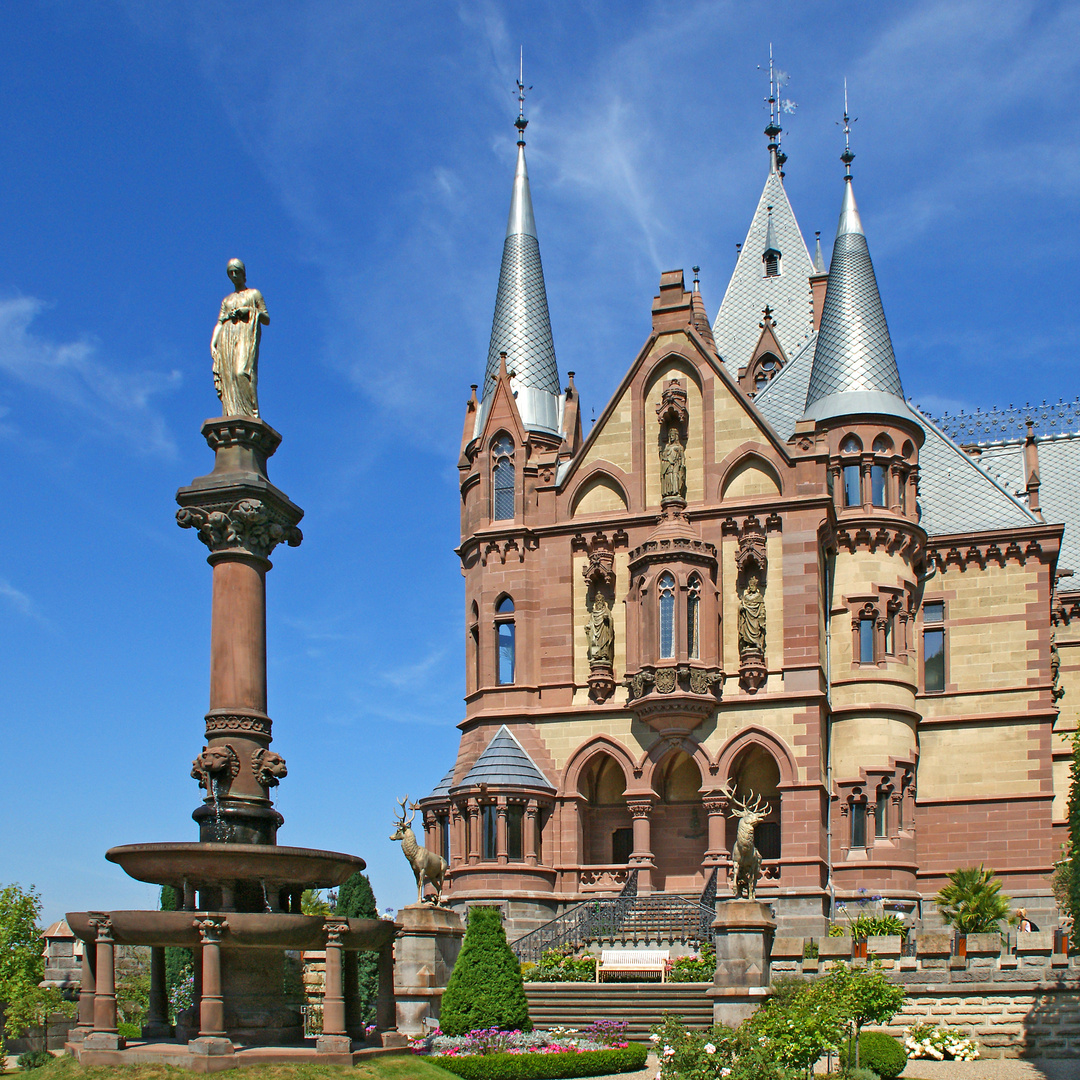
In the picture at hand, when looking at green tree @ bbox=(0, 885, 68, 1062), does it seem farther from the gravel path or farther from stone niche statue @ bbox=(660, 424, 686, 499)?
stone niche statue @ bbox=(660, 424, 686, 499)

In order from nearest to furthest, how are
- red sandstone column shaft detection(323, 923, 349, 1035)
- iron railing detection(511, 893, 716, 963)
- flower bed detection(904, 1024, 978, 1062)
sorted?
1. red sandstone column shaft detection(323, 923, 349, 1035)
2. flower bed detection(904, 1024, 978, 1062)
3. iron railing detection(511, 893, 716, 963)

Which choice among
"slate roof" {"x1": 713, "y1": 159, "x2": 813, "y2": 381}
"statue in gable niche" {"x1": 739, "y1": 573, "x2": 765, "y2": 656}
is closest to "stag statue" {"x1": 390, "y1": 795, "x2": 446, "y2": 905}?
"statue in gable niche" {"x1": 739, "y1": 573, "x2": 765, "y2": 656}

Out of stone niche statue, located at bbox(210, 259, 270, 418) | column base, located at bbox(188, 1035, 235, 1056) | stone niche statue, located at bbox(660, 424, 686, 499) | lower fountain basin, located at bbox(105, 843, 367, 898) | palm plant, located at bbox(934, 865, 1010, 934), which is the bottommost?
palm plant, located at bbox(934, 865, 1010, 934)

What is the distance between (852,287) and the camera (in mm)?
47219

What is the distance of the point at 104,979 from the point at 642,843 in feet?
85.0

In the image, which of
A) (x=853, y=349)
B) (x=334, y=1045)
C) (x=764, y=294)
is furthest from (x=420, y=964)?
(x=764, y=294)

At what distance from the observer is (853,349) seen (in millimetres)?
46094

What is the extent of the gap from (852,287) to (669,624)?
13375mm

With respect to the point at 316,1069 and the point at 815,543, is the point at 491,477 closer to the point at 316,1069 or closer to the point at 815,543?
the point at 815,543

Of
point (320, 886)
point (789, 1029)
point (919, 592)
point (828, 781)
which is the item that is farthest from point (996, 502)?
point (320, 886)

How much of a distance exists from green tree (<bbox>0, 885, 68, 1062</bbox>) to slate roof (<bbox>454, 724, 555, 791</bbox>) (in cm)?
1313

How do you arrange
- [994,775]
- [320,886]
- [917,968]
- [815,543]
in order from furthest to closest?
1. [994,775]
2. [815,543]
3. [917,968]
4. [320,886]

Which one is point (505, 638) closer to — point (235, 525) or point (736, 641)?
point (736, 641)

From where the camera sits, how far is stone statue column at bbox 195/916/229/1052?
15883mm
